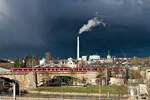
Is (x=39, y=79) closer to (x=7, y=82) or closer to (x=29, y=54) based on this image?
(x=7, y=82)

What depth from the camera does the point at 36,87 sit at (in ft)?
153

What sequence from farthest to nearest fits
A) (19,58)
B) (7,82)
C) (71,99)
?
1. (19,58)
2. (7,82)
3. (71,99)

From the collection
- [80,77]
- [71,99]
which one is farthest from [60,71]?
[71,99]

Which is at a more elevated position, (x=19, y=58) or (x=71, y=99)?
(x=19, y=58)

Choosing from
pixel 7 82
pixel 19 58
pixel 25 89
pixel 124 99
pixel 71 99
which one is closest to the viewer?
pixel 124 99

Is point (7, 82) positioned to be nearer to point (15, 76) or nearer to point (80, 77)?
point (15, 76)

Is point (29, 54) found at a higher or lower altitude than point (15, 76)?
higher

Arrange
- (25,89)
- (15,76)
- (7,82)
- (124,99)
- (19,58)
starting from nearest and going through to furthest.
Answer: (124,99) < (25,89) < (15,76) < (7,82) < (19,58)

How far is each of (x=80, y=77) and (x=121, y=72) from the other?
9.13 m

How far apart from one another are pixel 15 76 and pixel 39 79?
5465 mm

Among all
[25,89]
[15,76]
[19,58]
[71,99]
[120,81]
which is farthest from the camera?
[19,58]

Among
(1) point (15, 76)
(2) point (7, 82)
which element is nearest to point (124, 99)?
(1) point (15, 76)

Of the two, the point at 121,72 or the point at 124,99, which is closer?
the point at 124,99

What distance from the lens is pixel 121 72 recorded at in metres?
46.9
